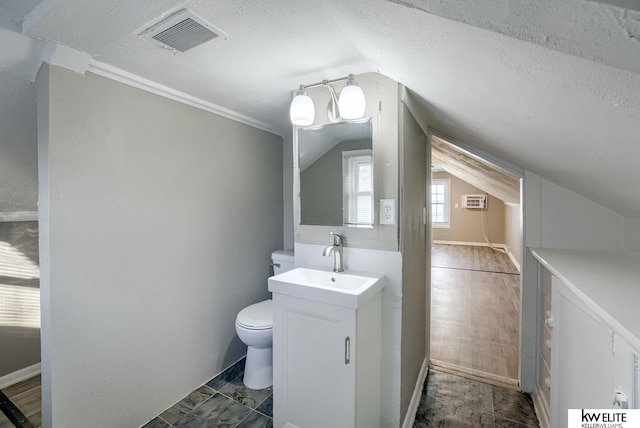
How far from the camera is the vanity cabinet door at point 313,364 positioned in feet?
4.18

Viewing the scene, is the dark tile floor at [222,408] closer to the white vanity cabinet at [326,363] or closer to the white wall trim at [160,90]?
the white vanity cabinet at [326,363]

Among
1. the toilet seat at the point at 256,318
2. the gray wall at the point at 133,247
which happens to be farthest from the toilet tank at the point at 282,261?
the toilet seat at the point at 256,318

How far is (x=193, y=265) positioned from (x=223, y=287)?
12.8 inches

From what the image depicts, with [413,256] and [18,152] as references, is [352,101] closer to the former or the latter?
[413,256]

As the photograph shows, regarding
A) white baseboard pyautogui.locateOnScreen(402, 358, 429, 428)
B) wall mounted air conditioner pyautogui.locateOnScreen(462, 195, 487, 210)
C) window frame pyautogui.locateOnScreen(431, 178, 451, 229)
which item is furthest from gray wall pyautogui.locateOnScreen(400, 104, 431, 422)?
window frame pyautogui.locateOnScreen(431, 178, 451, 229)

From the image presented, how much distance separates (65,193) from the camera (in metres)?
1.31

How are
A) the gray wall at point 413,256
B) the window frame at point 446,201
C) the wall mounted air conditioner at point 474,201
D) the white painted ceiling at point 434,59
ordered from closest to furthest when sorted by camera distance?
the white painted ceiling at point 434,59, the gray wall at point 413,256, the wall mounted air conditioner at point 474,201, the window frame at point 446,201

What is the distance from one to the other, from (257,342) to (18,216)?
186 cm

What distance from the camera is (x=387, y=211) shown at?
1501 mm

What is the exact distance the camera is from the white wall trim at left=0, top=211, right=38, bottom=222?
Result: 1870 millimetres

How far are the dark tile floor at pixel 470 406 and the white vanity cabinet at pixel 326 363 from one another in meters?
0.51

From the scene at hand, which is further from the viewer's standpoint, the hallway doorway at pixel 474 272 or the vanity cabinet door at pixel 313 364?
the hallway doorway at pixel 474 272

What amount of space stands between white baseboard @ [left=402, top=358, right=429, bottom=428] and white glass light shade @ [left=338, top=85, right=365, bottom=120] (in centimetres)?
171

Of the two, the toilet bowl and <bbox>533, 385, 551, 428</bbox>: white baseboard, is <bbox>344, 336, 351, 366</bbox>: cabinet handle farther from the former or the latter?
<bbox>533, 385, 551, 428</bbox>: white baseboard
